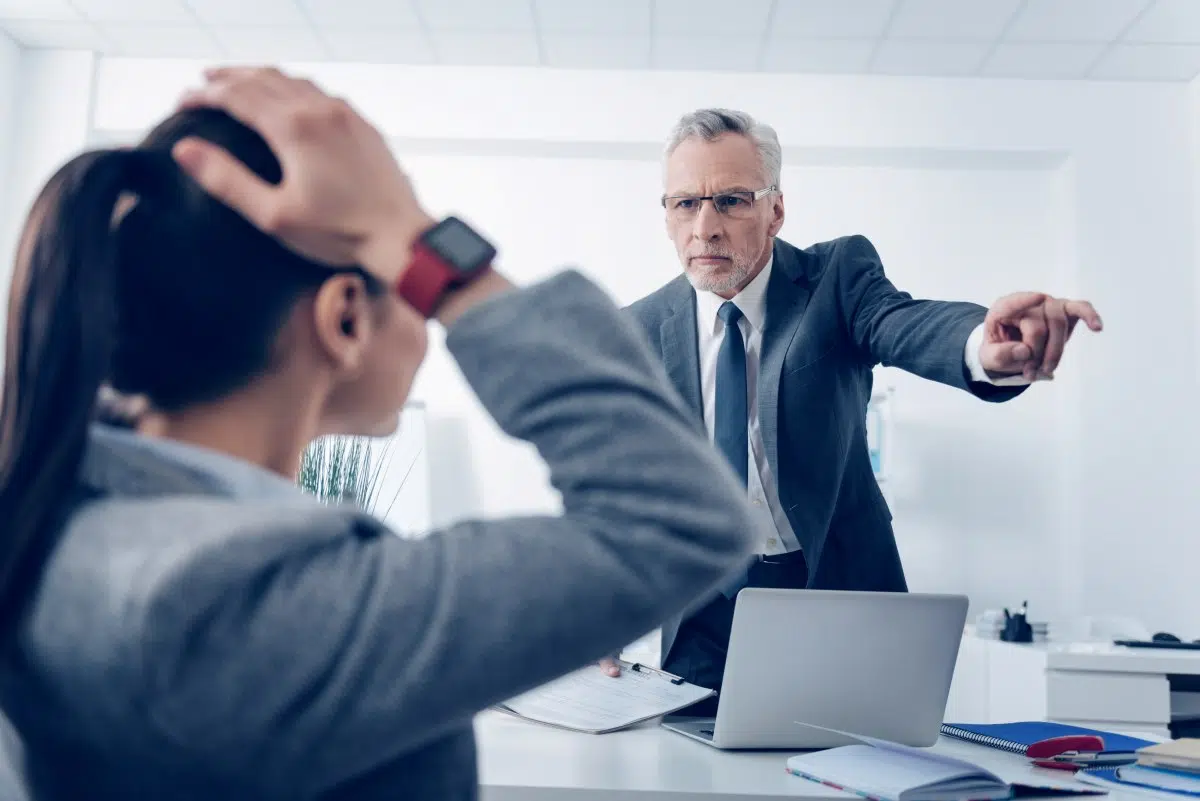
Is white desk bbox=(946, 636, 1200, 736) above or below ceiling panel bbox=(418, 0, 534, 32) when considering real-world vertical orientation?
below

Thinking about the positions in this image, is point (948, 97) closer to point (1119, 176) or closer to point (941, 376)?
point (1119, 176)

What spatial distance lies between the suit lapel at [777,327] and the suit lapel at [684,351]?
0.40ft

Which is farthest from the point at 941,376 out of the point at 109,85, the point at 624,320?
the point at 109,85

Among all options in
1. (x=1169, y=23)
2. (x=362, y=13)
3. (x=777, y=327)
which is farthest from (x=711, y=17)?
(x=777, y=327)

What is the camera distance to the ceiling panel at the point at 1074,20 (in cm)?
386

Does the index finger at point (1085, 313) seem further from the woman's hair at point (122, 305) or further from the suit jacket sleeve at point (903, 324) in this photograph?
the woman's hair at point (122, 305)

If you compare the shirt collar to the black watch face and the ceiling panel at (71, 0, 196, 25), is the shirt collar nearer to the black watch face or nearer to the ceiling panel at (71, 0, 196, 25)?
the black watch face

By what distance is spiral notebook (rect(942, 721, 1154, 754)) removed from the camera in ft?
4.26

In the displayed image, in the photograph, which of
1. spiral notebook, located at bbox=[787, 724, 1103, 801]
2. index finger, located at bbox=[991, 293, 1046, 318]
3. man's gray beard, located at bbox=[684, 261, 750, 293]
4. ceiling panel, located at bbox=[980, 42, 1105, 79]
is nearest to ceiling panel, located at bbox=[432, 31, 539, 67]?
ceiling panel, located at bbox=[980, 42, 1105, 79]

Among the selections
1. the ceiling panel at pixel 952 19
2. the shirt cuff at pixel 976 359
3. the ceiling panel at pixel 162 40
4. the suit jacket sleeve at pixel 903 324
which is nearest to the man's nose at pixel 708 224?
the suit jacket sleeve at pixel 903 324

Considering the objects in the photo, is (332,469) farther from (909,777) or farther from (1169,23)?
(1169,23)

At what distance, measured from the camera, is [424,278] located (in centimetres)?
54

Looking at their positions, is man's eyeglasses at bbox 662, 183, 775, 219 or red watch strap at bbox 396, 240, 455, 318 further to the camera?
man's eyeglasses at bbox 662, 183, 775, 219

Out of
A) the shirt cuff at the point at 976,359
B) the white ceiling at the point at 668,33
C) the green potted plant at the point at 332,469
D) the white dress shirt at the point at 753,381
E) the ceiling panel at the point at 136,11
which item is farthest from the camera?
the ceiling panel at the point at 136,11
